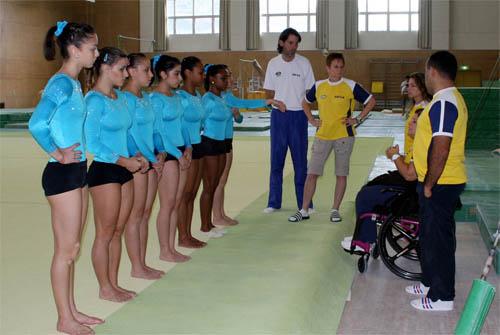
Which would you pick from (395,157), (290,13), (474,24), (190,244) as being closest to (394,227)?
(395,157)

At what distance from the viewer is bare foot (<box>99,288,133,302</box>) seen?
4.11 metres

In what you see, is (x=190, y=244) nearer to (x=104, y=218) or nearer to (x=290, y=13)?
(x=104, y=218)

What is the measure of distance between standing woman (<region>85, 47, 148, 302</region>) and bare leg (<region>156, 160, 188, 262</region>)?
2.79ft

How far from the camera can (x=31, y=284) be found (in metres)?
4.50

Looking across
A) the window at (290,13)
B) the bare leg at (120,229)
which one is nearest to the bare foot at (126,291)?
the bare leg at (120,229)

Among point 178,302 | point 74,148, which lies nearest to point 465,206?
point 178,302

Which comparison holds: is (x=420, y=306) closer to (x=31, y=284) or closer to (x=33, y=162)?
(x=31, y=284)

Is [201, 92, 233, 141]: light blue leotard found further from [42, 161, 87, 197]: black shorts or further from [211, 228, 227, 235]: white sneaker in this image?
[42, 161, 87, 197]: black shorts

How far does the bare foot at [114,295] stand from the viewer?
162 inches

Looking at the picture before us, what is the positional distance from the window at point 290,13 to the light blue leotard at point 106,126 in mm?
28289

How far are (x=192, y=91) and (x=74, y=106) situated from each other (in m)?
2.03

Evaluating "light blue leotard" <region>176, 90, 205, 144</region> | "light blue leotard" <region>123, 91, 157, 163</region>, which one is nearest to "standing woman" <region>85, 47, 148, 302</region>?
"light blue leotard" <region>123, 91, 157, 163</region>

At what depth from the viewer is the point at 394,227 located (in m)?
5.26

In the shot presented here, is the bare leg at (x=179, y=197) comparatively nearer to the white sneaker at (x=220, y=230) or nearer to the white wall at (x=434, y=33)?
the white sneaker at (x=220, y=230)
